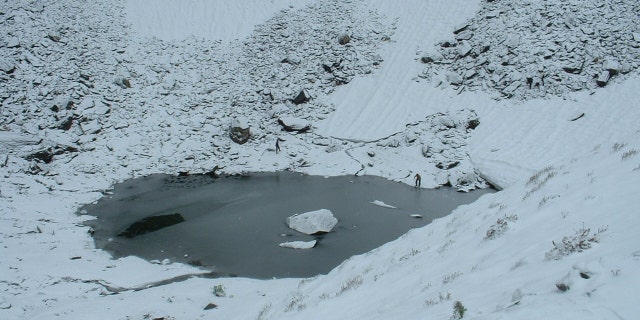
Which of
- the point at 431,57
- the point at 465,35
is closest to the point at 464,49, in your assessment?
the point at 465,35

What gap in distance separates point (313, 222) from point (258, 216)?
2913 millimetres

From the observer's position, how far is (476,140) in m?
27.8

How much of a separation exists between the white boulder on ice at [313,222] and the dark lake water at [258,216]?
283 millimetres

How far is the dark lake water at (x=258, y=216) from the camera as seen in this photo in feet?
55.4

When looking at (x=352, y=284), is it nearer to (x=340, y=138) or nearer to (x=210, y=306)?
(x=210, y=306)

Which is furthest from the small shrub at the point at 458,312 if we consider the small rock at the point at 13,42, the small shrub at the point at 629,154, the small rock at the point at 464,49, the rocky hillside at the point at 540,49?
the small rock at the point at 13,42

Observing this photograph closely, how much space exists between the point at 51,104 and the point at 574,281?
96.9 ft

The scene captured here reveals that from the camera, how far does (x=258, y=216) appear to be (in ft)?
67.7

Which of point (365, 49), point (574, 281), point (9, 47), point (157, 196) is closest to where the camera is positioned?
point (574, 281)

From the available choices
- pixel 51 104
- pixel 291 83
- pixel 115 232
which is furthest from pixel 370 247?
pixel 51 104

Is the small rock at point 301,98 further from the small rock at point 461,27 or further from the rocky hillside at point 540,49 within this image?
the small rock at point 461,27

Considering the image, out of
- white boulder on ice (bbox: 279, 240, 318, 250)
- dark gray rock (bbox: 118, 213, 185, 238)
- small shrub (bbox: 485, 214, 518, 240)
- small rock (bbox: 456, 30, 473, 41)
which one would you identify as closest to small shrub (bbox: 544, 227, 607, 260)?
small shrub (bbox: 485, 214, 518, 240)

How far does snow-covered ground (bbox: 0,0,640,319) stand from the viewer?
278 inches

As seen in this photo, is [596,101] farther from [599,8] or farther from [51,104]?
[51,104]
